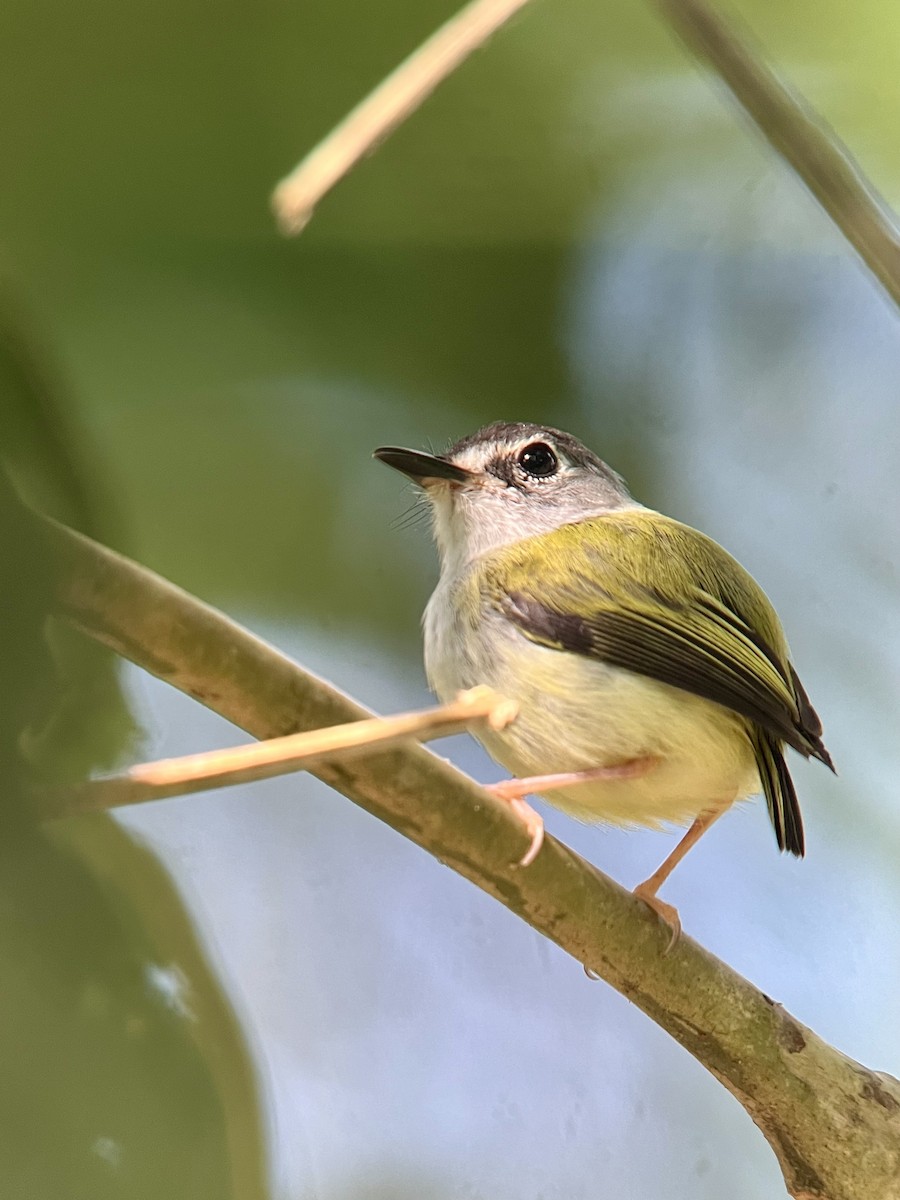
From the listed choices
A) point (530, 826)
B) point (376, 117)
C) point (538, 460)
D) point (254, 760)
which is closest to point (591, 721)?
point (530, 826)

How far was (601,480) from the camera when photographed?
1.28 metres

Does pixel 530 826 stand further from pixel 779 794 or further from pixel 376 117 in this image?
pixel 376 117

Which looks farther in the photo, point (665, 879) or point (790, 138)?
point (665, 879)

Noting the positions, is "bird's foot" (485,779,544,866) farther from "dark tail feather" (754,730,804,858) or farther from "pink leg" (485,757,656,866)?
"dark tail feather" (754,730,804,858)

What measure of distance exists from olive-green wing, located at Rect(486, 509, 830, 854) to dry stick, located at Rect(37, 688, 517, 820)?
479 millimetres

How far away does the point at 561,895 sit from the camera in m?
0.75

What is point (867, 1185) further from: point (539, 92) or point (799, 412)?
point (799, 412)

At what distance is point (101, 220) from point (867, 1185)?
0.82 m

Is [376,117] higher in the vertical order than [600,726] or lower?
higher

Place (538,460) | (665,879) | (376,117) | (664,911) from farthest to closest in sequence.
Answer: (538,460), (665,879), (664,911), (376,117)

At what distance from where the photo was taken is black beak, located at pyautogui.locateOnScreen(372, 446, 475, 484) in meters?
1.04

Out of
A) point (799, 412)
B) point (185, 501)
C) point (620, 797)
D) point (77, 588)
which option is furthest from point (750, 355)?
point (77, 588)

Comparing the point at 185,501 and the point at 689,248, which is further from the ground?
the point at 689,248

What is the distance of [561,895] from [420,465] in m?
0.49
